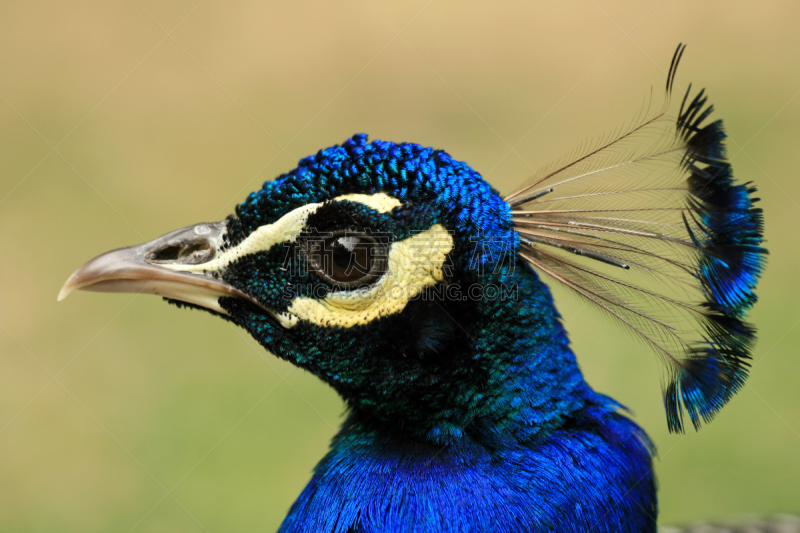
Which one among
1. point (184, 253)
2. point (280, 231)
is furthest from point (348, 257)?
point (184, 253)

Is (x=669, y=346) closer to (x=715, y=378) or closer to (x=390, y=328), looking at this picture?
(x=715, y=378)

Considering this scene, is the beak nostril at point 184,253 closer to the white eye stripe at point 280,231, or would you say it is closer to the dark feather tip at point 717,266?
the white eye stripe at point 280,231

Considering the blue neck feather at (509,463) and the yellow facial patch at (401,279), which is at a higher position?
the yellow facial patch at (401,279)

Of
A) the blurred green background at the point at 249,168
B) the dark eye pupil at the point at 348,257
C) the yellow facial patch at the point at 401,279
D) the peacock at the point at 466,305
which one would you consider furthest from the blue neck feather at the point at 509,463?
the blurred green background at the point at 249,168

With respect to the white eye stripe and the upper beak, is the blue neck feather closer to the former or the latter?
the white eye stripe

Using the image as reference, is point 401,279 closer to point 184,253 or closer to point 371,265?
point 371,265

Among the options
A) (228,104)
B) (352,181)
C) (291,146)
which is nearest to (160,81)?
(228,104)

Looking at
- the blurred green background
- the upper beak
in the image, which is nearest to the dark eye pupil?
the upper beak

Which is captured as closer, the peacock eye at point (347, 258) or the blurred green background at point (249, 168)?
the peacock eye at point (347, 258)
